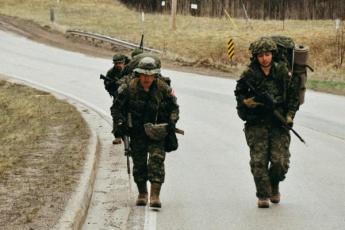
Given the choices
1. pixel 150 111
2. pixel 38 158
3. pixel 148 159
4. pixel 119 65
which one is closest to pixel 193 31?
pixel 119 65

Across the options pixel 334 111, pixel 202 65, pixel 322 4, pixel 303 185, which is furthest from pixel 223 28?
pixel 303 185

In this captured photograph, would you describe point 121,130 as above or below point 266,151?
above

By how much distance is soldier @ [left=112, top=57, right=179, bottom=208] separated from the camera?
30.1 ft

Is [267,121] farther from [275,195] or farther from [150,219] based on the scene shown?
[150,219]

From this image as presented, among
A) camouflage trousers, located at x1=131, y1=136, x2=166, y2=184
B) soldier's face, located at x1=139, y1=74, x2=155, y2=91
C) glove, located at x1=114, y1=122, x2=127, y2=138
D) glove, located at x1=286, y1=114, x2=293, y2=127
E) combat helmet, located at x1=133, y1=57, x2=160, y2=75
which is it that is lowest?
camouflage trousers, located at x1=131, y1=136, x2=166, y2=184

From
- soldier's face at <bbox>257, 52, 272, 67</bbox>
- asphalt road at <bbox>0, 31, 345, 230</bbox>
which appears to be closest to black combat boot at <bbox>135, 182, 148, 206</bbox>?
asphalt road at <bbox>0, 31, 345, 230</bbox>

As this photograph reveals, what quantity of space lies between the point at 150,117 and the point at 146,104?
15cm

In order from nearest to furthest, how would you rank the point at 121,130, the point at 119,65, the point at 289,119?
the point at 289,119
the point at 121,130
the point at 119,65

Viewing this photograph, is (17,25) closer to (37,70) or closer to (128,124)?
(37,70)

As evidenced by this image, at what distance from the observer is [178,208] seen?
367 inches

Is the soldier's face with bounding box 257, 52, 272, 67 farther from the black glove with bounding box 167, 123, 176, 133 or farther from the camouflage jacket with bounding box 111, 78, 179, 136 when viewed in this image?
the black glove with bounding box 167, 123, 176, 133

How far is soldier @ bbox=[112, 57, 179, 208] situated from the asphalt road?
0.48m

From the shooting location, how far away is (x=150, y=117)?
926cm

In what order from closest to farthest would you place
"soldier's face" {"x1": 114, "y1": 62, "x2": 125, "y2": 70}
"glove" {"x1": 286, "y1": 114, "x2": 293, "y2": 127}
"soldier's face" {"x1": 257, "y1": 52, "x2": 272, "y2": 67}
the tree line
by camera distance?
"soldier's face" {"x1": 257, "y1": 52, "x2": 272, "y2": 67}, "glove" {"x1": 286, "y1": 114, "x2": 293, "y2": 127}, "soldier's face" {"x1": 114, "y1": 62, "x2": 125, "y2": 70}, the tree line
